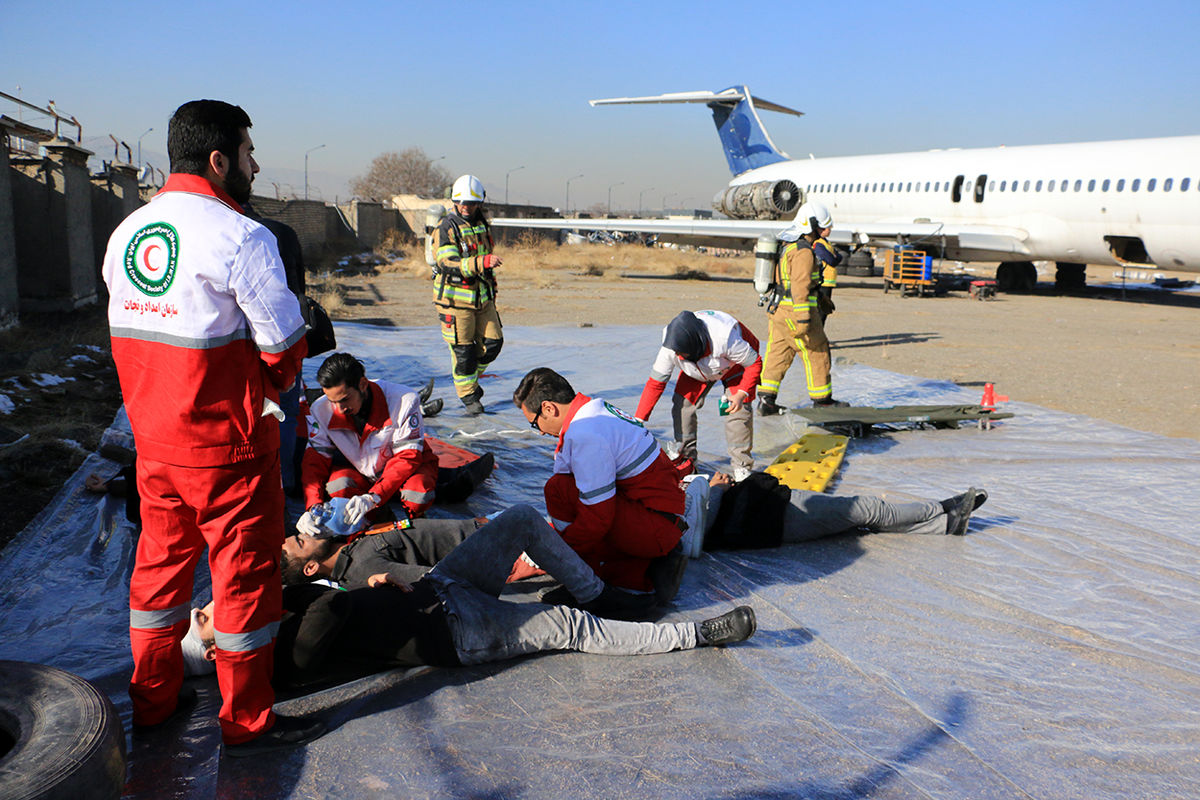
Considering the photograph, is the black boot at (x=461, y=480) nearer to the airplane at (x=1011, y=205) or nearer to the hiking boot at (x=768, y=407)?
the hiking boot at (x=768, y=407)

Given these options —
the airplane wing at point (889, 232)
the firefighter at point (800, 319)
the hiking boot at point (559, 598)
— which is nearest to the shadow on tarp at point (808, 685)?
the hiking boot at point (559, 598)

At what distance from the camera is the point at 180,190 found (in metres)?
2.35

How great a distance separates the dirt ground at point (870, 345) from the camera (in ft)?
19.4

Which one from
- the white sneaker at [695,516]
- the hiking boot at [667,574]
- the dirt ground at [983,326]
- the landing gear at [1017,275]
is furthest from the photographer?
the landing gear at [1017,275]

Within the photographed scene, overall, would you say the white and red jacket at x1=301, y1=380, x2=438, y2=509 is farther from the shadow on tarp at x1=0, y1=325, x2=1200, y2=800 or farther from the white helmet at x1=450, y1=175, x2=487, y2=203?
the white helmet at x1=450, y1=175, x2=487, y2=203

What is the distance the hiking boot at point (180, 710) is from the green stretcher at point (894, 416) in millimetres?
4929

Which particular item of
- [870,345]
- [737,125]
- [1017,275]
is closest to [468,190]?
[870,345]

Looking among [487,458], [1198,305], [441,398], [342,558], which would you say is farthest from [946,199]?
[342,558]

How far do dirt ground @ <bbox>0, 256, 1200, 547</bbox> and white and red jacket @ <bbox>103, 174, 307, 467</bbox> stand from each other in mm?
2473

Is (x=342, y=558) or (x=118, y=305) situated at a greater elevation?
(x=118, y=305)

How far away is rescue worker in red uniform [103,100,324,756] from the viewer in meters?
2.29

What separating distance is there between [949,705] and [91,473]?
4284 mm

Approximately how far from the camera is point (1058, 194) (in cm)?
1912

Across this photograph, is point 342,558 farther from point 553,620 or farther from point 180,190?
point 180,190
